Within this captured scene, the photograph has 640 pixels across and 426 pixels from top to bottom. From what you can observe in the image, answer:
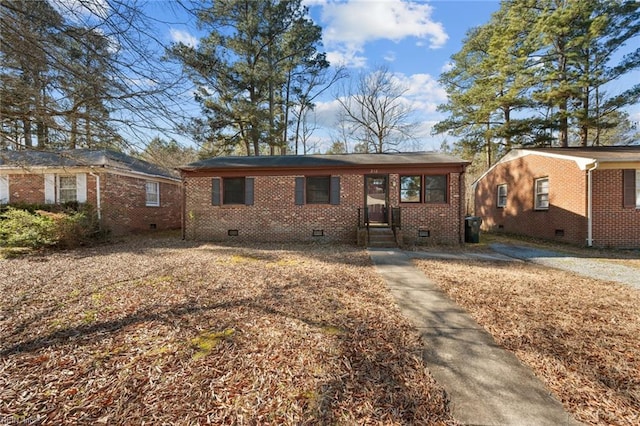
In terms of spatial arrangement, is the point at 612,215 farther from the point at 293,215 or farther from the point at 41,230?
the point at 41,230

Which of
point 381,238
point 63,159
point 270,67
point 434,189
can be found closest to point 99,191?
point 63,159

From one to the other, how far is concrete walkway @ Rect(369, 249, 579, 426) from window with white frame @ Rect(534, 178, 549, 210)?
10.3 metres

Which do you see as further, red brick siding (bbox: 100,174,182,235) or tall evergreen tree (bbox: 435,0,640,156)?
tall evergreen tree (bbox: 435,0,640,156)

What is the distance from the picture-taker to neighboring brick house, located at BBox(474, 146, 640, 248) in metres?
8.76

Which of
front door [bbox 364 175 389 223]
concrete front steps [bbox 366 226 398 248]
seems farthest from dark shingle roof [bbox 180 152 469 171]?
concrete front steps [bbox 366 226 398 248]

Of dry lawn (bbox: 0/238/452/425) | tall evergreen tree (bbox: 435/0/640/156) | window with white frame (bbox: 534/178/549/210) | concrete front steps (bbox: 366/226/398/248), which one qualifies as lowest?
dry lawn (bbox: 0/238/452/425)

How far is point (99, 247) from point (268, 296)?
25.6 ft

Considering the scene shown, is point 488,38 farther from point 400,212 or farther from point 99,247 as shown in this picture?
point 99,247

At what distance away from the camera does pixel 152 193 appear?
43.9ft

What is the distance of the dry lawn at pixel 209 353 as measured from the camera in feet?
6.00

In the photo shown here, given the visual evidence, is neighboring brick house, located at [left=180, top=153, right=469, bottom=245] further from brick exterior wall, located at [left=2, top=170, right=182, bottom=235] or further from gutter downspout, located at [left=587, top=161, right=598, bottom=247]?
gutter downspout, located at [left=587, top=161, right=598, bottom=247]

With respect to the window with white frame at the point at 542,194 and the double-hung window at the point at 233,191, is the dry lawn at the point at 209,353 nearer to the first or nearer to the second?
the double-hung window at the point at 233,191

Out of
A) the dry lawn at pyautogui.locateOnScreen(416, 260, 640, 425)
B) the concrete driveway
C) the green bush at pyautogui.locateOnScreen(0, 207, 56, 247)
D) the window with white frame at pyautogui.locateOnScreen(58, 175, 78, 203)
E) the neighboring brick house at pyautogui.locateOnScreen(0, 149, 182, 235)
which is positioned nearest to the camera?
the dry lawn at pyautogui.locateOnScreen(416, 260, 640, 425)

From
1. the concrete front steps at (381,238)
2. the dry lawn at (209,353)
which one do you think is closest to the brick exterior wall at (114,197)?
the dry lawn at (209,353)
